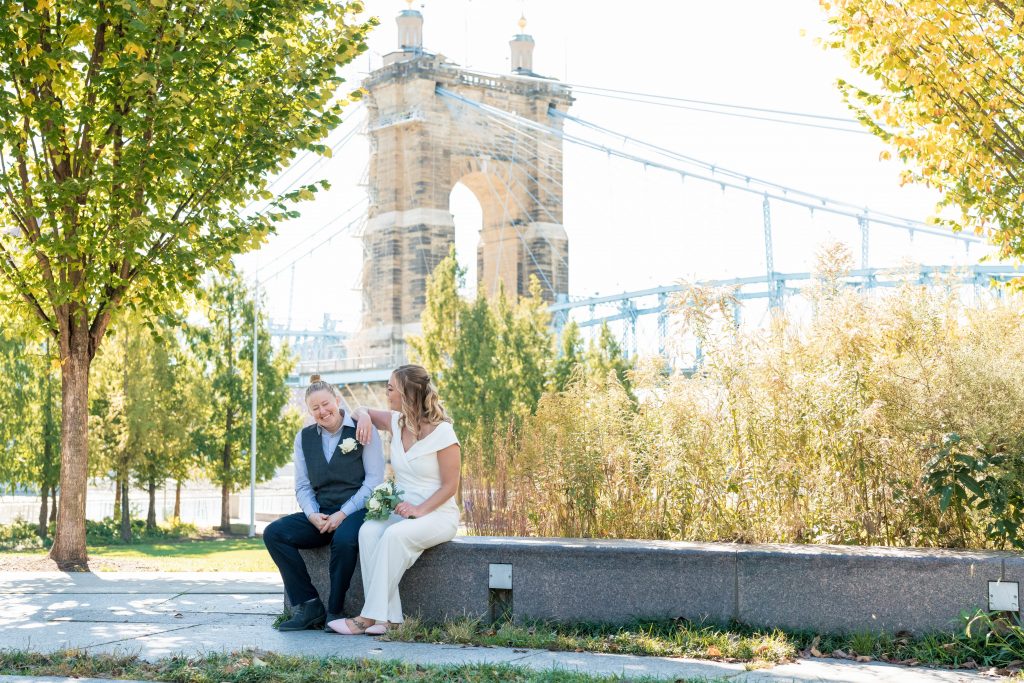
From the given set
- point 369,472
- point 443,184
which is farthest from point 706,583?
point 443,184

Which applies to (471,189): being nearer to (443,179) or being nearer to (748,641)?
(443,179)

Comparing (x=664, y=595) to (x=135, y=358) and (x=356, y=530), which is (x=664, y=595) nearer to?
(x=356, y=530)

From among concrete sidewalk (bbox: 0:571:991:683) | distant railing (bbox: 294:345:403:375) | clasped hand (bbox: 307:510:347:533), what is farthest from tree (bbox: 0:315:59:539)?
clasped hand (bbox: 307:510:347:533)

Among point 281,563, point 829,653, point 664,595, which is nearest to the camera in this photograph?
point 829,653

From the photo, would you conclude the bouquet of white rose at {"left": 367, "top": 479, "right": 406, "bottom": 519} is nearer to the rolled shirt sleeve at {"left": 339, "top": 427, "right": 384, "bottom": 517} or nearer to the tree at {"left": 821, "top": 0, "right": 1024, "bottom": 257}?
the rolled shirt sleeve at {"left": 339, "top": 427, "right": 384, "bottom": 517}

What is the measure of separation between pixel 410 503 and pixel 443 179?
35673 millimetres

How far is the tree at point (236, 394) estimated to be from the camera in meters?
26.0

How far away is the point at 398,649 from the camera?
4617 millimetres

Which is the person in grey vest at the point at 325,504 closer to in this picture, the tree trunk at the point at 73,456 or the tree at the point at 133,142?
the tree at the point at 133,142

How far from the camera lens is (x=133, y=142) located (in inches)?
348

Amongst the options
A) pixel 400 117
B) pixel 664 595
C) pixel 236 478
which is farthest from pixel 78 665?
pixel 400 117

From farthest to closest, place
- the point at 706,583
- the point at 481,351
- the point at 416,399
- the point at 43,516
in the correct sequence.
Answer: the point at 481,351 → the point at 43,516 → the point at 416,399 → the point at 706,583

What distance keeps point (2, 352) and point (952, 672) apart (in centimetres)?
2130

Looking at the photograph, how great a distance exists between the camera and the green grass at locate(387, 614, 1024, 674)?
4.31 meters
